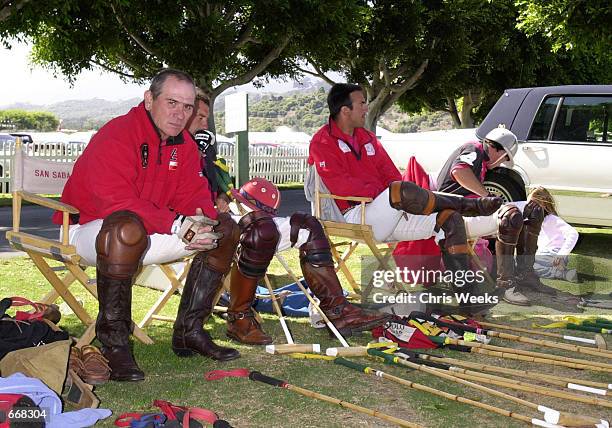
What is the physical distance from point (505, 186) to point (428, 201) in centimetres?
335

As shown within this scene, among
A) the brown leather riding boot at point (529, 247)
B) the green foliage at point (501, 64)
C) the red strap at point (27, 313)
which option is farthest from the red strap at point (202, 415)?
the green foliage at point (501, 64)

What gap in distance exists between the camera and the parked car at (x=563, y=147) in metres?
7.70

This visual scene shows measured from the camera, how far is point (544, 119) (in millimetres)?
8172

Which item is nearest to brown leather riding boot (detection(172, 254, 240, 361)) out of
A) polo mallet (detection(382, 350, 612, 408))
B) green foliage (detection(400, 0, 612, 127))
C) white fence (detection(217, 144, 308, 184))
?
polo mallet (detection(382, 350, 612, 408))

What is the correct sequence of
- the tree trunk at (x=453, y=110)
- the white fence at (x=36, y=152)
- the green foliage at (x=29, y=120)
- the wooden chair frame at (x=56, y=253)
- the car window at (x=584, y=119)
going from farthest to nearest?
the green foliage at (x=29, y=120)
the tree trunk at (x=453, y=110)
the white fence at (x=36, y=152)
the car window at (x=584, y=119)
the wooden chair frame at (x=56, y=253)

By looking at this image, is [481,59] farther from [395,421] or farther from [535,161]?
[395,421]

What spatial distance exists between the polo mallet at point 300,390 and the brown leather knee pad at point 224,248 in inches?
22.8

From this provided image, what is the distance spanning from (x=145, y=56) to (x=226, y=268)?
1674 centimetres

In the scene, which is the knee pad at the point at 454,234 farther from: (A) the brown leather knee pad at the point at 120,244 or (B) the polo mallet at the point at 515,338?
(A) the brown leather knee pad at the point at 120,244

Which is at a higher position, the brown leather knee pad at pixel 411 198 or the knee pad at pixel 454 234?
the brown leather knee pad at pixel 411 198

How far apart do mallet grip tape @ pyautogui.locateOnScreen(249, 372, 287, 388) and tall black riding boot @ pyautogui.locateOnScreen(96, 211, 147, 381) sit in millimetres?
515

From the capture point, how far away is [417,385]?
3.24m

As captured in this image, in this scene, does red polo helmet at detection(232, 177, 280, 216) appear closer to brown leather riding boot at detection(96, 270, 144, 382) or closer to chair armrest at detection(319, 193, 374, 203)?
chair armrest at detection(319, 193, 374, 203)

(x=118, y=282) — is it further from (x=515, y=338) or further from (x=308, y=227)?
(x=515, y=338)
